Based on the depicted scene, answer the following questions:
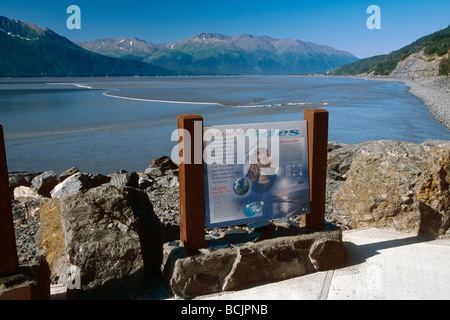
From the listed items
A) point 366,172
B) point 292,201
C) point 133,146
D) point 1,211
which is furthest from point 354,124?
point 1,211

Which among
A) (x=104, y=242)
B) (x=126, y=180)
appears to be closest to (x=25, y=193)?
(x=126, y=180)

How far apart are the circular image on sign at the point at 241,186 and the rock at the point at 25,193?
731 cm

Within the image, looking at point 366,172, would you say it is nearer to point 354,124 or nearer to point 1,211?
point 1,211

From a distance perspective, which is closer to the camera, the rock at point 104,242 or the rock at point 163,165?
the rock at point 104,242

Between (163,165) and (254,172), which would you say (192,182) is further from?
(163,165)

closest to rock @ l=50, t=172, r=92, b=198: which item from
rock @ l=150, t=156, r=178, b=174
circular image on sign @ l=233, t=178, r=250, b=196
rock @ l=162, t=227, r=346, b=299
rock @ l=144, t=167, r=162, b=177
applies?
rock @ l=144, t=167, r=162, b=177

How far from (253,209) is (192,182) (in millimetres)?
872

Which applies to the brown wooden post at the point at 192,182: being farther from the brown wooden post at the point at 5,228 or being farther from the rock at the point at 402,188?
the rock at the point at 402,188

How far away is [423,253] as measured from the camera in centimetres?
521

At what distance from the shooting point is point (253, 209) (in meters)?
4.63

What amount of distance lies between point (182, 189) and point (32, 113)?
1222 inches

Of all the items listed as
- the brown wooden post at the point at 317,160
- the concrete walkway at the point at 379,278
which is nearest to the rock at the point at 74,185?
the concrete walkway at the point at 379,278

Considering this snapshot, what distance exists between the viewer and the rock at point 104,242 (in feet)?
13.4

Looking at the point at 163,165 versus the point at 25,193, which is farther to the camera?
the point at 163,165
